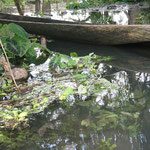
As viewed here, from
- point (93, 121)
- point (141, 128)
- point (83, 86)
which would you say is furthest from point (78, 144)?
point (83, 86)

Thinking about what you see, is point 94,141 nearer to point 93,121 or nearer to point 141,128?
point 93,121

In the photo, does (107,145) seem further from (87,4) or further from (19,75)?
(87,4)

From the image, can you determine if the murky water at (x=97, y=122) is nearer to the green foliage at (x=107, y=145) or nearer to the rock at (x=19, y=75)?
the green foliage at (x=107, y=145)

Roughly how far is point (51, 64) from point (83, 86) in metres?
0.74

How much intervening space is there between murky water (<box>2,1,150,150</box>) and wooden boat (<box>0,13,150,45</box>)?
0.62 m

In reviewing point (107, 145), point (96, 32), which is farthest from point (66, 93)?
point (96, 32)

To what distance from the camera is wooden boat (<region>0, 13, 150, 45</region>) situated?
2429 millimetres

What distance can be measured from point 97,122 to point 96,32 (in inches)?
69.3

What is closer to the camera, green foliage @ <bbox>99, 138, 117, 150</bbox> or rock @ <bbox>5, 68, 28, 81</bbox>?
green foliage @ <bbox>99, 138, 117, 150</bbox>

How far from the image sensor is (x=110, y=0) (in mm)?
11852

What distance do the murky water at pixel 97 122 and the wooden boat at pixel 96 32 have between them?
62 centimetres

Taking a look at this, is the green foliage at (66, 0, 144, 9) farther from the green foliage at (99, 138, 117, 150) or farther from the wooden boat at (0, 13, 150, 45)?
the green foliage at (99, 138, 117, 150)

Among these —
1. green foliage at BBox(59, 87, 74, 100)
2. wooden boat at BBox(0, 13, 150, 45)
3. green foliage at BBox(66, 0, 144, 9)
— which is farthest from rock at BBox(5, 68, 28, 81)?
green foliage at BBox(66, 0, 144, 9)

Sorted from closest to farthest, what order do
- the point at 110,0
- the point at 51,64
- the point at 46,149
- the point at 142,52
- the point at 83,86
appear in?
the point at 46,149 → the point at 83,86 → the point at 51,64 → the point at 142,52 → the point at 110,0
